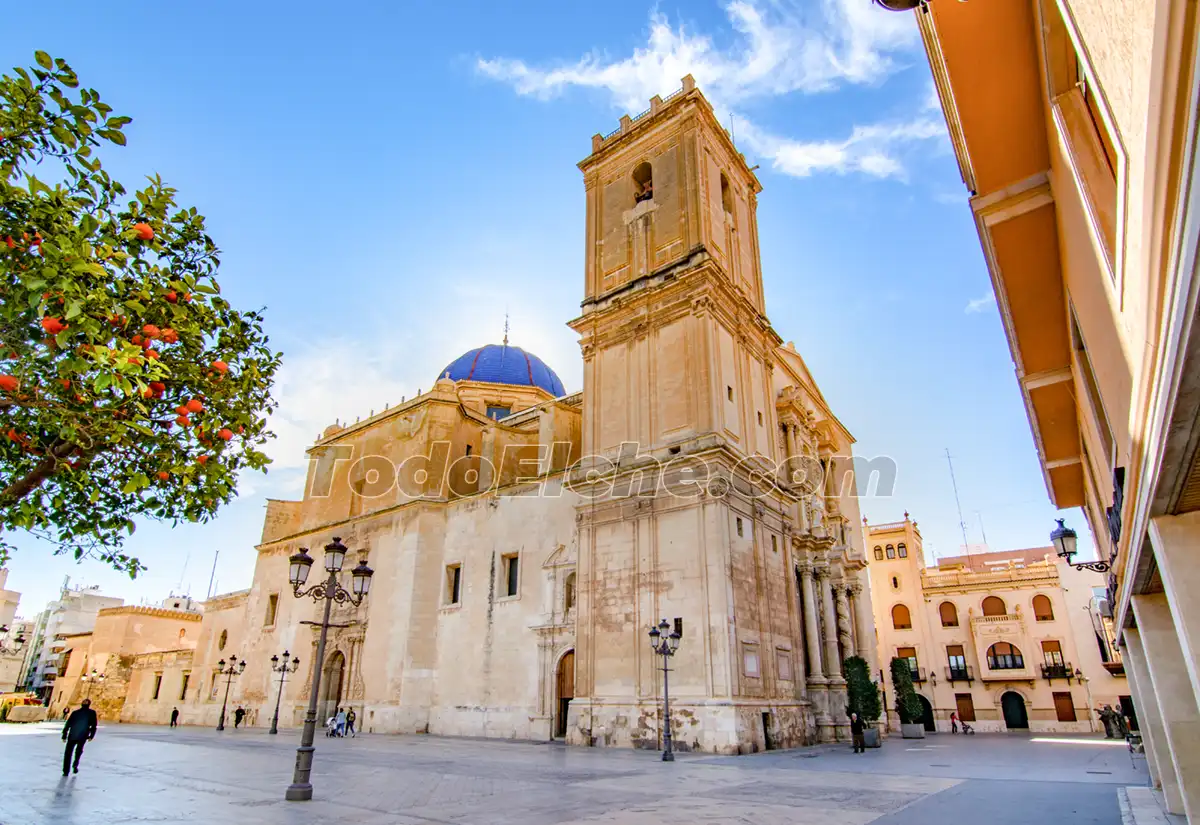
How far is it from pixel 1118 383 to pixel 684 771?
9.62 metres

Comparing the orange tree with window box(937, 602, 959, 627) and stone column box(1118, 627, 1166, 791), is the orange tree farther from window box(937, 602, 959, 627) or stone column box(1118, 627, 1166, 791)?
window box(937, 602, 959, 627)

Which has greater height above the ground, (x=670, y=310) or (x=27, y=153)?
(x=670, y=310)

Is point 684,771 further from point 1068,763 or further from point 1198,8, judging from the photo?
point 1198,8

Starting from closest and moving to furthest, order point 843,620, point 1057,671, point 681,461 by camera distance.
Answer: point 681,461 < point 843,620 < point 1057,671

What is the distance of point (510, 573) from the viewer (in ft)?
72.6

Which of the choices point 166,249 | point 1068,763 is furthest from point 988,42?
point 1068,763

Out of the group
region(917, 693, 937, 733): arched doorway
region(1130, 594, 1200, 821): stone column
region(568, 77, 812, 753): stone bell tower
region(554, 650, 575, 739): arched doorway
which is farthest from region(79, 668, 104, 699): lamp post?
region(1130, 594, 1200, 821): stone column

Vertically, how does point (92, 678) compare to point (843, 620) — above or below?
below

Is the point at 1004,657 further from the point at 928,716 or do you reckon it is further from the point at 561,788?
the point at 561,788

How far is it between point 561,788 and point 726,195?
68.6ft

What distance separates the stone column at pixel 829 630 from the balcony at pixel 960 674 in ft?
42.8

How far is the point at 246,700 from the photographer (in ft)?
91.6

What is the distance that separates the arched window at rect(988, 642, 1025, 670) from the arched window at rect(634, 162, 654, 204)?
25315mm

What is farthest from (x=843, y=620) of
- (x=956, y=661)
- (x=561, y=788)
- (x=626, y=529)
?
(x=561, y=788)
